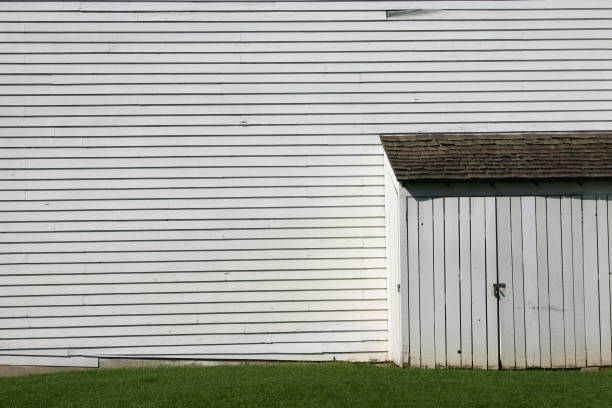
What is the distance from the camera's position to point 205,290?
10.4m

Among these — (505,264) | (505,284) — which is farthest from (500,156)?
(505,284)

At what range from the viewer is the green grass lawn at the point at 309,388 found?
7.94 m

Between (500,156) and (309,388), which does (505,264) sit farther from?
(309,388)

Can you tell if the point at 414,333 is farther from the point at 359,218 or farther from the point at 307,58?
the point at 307,58

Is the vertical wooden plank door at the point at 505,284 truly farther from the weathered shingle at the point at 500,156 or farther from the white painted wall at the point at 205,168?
the white painted wall at the point at 205,168

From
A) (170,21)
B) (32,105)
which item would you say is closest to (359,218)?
(170,21)

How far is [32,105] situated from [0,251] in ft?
6.23

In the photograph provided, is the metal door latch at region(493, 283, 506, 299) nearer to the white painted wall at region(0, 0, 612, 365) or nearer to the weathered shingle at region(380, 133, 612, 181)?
the weathered shingle at region(380, 133, 612, 181)

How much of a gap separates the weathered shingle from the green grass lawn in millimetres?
2291

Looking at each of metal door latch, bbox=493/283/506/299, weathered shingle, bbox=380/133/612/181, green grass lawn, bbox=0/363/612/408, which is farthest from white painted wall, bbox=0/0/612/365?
metal door latch, bbox=493/283/506/299

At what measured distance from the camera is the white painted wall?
1030cm

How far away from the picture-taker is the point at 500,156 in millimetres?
9891

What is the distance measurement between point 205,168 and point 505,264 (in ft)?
12.9

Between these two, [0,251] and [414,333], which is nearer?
[414,333]
